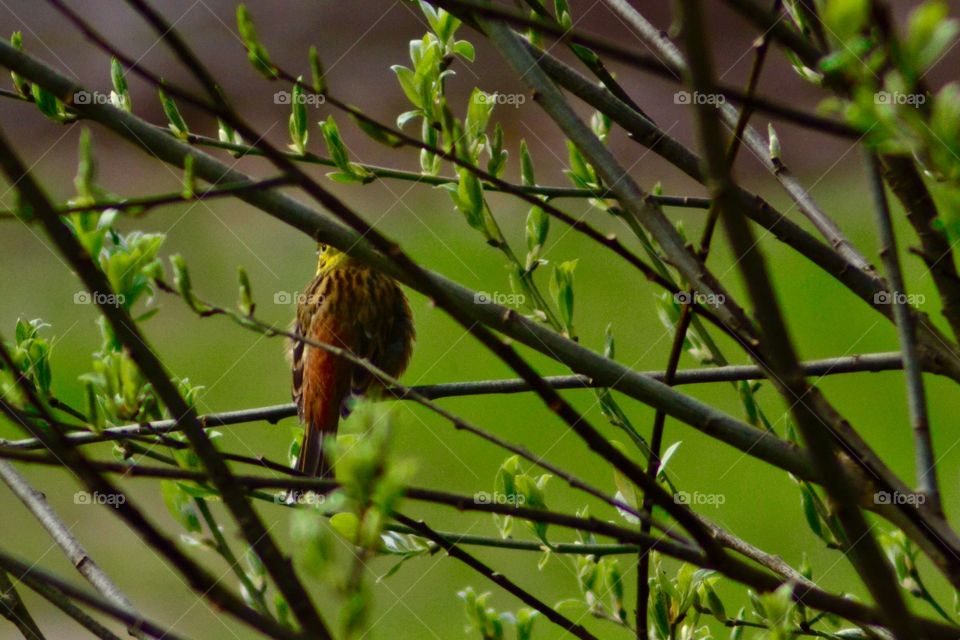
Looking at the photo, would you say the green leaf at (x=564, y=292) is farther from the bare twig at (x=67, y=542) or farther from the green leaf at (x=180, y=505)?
the bare twig at (x=67, y=542)

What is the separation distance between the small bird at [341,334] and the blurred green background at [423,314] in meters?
0.33

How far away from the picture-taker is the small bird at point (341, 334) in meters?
3.81

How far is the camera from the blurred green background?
5844 millimetres

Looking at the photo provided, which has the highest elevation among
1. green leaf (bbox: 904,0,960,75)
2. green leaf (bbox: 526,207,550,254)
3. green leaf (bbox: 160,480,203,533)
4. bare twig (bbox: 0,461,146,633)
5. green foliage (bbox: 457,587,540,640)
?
green leaf (bbox: 526,207,550,254)

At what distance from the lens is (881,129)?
37.3 inches

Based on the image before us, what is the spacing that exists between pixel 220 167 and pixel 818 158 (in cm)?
838

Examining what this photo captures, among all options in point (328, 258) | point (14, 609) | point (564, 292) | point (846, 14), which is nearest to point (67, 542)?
point (14, 609)

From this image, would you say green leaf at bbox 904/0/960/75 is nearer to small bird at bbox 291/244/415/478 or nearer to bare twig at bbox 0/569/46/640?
bare twig at bbox 0/569/46/640

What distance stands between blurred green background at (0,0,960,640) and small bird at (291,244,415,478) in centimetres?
33

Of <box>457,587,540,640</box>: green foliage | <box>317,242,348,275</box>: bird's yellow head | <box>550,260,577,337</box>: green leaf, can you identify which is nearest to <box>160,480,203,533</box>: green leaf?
<box>457,587,540,640</box>: green foliage

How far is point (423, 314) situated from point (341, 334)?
3332mm

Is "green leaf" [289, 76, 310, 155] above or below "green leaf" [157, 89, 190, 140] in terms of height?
above

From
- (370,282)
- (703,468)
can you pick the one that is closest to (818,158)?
(703,468)

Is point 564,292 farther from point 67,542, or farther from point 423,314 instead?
point 423,314
